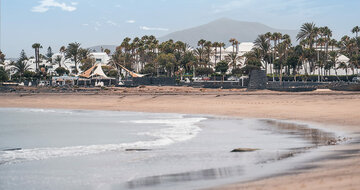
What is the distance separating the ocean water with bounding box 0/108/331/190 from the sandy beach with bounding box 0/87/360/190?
1.51 m

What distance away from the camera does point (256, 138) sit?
19500 millimetres

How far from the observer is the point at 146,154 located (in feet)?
51.7

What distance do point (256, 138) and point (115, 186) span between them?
10185 mm

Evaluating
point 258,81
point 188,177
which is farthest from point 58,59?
point 188,177

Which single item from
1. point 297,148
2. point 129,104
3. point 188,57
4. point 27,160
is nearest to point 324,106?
point 297,148

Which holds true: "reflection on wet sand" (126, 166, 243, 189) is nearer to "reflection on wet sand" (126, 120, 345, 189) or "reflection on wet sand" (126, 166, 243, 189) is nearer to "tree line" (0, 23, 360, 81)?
"reflection on wet sand" (126, 120, 345, 189)

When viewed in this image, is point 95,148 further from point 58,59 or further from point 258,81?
point 58,59

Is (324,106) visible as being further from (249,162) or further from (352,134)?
(249,162)

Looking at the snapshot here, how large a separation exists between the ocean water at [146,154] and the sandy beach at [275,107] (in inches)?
59.5

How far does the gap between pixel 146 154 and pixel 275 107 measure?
19988mm

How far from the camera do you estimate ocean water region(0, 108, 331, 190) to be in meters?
11.2

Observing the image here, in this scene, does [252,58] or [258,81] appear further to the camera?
[252,58]

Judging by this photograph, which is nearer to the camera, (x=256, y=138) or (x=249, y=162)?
(x=249, y=162)

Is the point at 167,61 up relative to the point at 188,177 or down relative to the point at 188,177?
up
